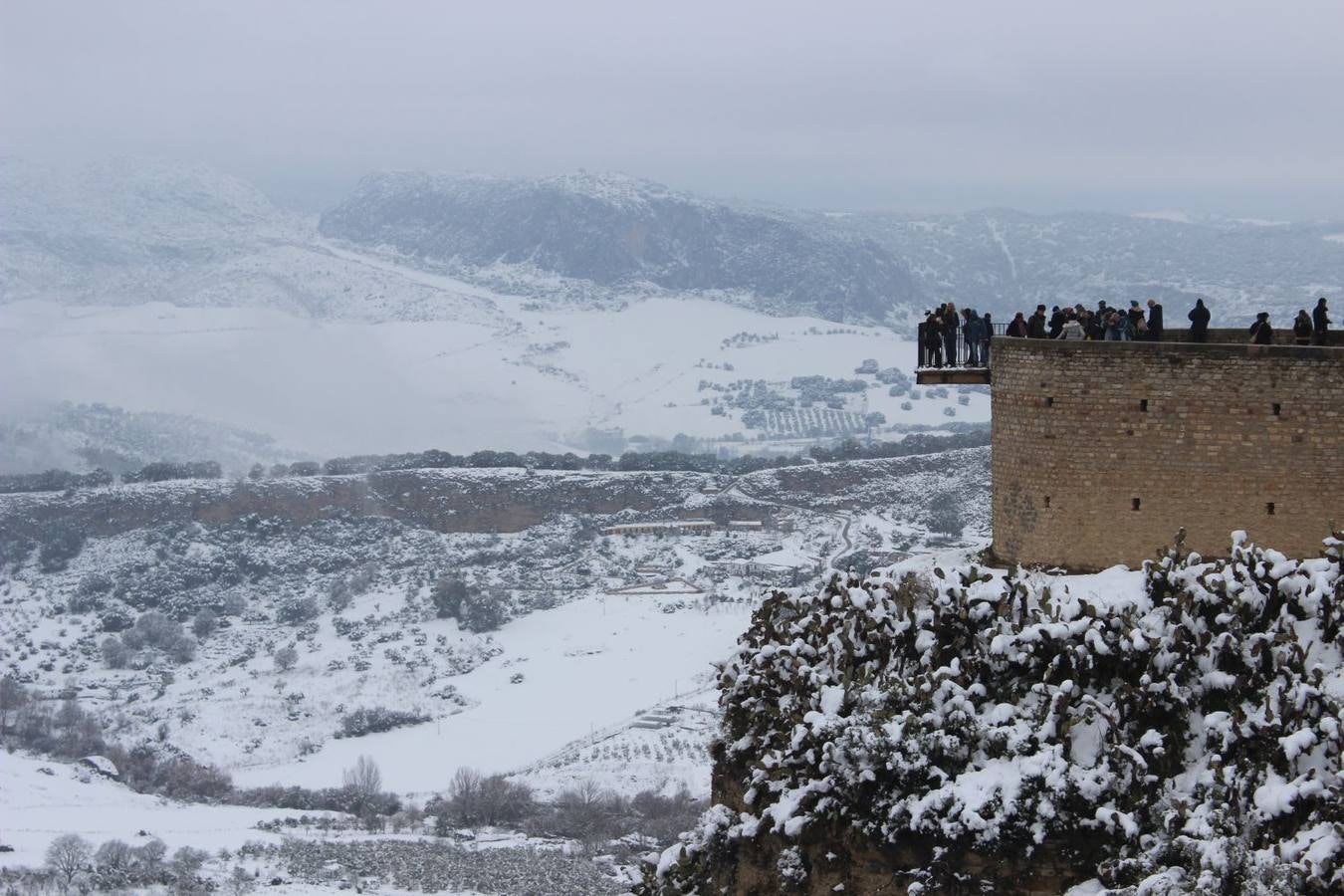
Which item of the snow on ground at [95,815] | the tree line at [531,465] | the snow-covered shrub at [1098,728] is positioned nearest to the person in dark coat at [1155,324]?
the snow-covered shrub at [1098,728]

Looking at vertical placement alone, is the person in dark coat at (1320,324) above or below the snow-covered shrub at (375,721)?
above

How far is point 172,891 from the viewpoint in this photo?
67938mm

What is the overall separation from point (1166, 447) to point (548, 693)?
3215 inches

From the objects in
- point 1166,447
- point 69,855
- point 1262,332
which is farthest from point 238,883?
point 1166,447

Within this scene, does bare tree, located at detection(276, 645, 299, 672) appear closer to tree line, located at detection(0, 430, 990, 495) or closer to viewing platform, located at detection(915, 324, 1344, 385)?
tree line, located at detection(0, 430, 990, 495)

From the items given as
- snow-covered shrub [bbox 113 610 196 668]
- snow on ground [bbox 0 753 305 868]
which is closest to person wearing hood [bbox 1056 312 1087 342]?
snow on ground [bbox 0 753 305 868]

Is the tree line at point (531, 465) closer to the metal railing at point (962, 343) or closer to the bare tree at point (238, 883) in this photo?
the bare tree at point (238, 883)

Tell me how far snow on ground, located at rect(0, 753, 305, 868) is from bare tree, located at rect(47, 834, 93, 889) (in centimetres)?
53

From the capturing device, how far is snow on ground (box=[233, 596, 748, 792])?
9138 centimetres

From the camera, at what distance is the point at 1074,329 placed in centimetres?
2339

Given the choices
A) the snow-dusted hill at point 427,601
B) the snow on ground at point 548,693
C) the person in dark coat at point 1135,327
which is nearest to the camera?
the person in dark coat at point 1135,327

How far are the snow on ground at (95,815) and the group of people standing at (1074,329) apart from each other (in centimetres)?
5633

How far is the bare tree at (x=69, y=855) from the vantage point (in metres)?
69.8

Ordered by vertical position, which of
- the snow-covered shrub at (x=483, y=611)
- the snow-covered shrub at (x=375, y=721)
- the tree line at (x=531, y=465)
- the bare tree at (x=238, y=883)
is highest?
the tree line at (x=531, y=465)
